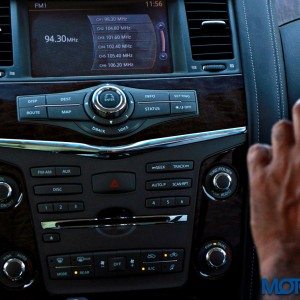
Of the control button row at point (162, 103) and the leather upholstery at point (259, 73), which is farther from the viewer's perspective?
the leather upholstery at point (259, 73)

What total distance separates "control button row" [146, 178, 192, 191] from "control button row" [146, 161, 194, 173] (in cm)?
4

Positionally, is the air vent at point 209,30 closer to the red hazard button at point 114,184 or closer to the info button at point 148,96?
the info button at point 148,96

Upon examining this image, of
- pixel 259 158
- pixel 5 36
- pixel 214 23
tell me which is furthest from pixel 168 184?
pixel 259 158

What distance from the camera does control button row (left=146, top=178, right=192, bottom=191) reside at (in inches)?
100.0

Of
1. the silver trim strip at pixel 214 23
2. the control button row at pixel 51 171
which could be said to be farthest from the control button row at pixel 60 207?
the silver trim strip at pixel 214 23

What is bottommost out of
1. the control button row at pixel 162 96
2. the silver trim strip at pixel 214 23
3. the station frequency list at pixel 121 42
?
the control button row at pixel 162 96

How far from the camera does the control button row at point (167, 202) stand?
2549 millimetres

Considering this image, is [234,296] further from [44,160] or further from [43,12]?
[43,12]

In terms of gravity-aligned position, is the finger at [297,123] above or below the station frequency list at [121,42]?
below

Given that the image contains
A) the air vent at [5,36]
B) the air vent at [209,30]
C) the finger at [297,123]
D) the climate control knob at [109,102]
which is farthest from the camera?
the air vent at [209,30]

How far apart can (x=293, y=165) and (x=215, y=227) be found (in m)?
1.23

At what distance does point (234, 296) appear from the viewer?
2.77 meters

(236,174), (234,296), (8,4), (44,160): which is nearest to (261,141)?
(236,174)

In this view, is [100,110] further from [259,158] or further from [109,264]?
[259,158]
